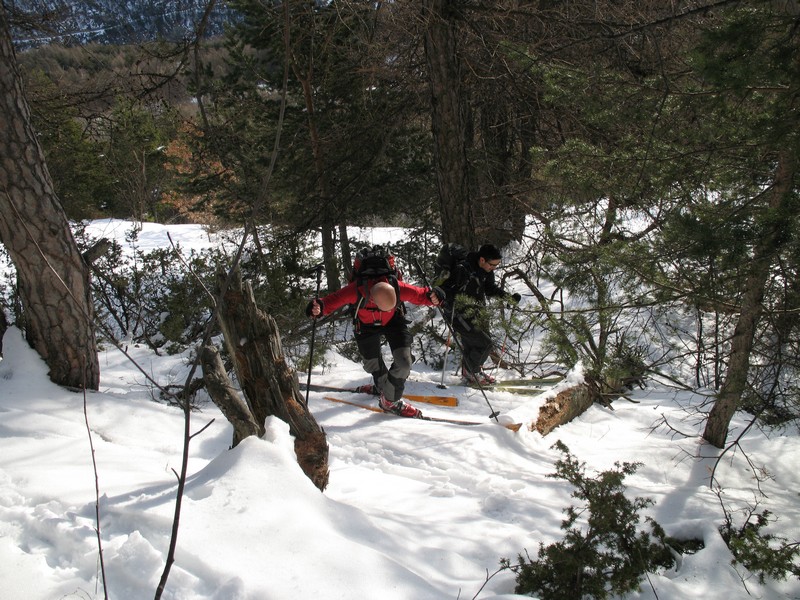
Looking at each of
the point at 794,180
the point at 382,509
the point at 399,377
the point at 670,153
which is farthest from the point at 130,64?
the point at 794,180

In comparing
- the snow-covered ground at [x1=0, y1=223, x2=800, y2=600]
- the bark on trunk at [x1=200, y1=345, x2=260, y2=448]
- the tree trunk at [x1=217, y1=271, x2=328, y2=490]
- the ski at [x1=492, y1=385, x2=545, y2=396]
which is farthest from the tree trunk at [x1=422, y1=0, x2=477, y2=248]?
the bark on trunk at [x1=200, y1=345, x2=260, y2=448]

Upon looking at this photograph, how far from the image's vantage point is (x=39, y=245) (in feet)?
12.5

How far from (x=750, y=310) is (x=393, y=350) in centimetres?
326

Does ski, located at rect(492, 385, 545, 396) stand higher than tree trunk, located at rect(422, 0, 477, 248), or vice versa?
tree trunk, located at rect(422, 0, 477, 248)

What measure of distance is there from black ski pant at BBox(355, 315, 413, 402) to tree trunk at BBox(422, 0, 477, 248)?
2.14 metres

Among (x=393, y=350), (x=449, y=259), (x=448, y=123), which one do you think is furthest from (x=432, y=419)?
(x=448, y=123)

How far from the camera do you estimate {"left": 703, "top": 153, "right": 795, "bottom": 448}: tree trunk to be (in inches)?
136

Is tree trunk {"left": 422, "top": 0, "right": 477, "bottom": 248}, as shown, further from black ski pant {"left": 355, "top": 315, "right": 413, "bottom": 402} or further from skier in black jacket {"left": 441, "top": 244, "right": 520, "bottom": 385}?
black ski pant {"left": 355, "top": 315, "right": 413, "bottom": 402}

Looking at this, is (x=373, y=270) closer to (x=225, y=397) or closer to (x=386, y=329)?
(x=386, y=329)

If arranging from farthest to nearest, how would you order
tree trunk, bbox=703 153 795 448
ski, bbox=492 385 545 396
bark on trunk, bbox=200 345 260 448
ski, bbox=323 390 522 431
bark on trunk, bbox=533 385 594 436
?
ski, bbox=492 385 545 396 < bark on trunk, bbox=533 385 594 436 < ski, bbox=323 390 522 431 < tree trunk, bbox=703 153 795 448 < bark on trunk, bbox=200 345 260 448

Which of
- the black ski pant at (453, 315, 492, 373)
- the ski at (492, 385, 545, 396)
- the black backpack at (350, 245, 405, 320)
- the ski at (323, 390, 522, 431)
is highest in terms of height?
the black backpack at (350, 245, 405, 320)

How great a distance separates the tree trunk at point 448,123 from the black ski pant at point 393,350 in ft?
7.01

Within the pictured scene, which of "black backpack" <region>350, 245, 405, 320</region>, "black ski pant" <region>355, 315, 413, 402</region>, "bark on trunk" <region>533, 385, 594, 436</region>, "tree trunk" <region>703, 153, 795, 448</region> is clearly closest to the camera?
"tree trunk" <region>703, 153, 795, 448</region>

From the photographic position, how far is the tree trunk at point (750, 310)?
11.3ft
